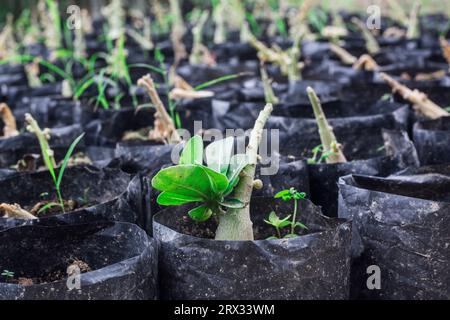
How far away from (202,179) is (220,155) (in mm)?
111

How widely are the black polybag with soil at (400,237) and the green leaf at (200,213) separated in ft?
1.21

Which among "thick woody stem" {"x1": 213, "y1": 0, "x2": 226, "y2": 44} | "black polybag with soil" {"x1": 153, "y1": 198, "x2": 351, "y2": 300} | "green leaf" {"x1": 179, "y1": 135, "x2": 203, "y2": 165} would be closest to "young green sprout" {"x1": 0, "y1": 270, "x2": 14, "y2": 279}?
"black polybag with soil" {"x1": 153, "y1": 198, "x2": 351, "y2": 300}

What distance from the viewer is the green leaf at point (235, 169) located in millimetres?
1348

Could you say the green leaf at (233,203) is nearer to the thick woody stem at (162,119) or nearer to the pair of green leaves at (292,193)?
the pair of green leaves at (292,193)

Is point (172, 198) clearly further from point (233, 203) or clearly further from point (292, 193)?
point (292, 193)

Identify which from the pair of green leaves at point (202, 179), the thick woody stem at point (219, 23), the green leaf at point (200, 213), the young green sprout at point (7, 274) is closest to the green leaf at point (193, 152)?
the pair of green leaves at point (202, 179)

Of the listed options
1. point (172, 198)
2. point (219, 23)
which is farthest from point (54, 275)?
point (219, 23)

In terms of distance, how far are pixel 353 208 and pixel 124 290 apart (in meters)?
0.63

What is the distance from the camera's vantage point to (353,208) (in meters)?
1.53

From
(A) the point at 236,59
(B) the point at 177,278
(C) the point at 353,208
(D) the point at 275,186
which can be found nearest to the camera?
(B) the point at 177,278

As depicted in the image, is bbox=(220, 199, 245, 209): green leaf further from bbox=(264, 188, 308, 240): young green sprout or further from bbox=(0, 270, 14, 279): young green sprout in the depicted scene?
bbox=(0, 270, 14, 279): young green sprout

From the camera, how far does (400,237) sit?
1442 millimetres

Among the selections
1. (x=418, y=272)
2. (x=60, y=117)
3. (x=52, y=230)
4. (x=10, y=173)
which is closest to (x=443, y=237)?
(x=418, y=272)

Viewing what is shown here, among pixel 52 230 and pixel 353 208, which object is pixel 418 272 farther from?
pixel 52 230
